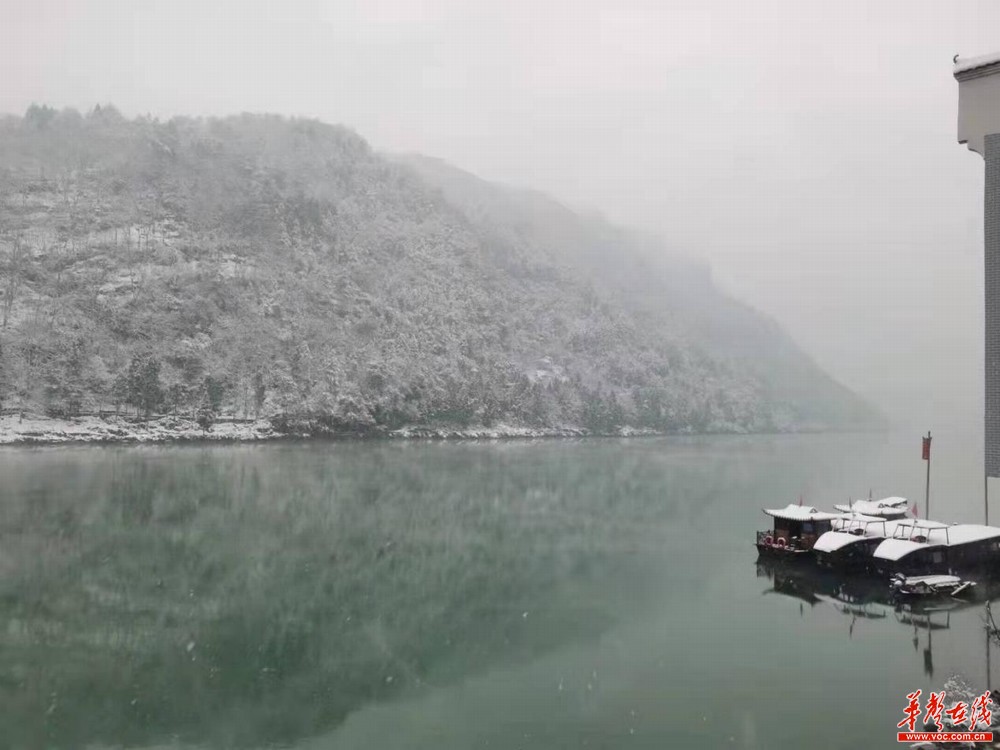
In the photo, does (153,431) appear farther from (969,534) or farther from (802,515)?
(969,534)

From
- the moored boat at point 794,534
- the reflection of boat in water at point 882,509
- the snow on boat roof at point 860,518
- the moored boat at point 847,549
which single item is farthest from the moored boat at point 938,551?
the reflection of boat in water at point 882,509

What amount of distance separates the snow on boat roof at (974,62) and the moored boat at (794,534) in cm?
3013

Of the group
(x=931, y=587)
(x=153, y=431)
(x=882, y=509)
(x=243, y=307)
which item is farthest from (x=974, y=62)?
(x=243, y=307)

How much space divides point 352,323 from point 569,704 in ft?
470

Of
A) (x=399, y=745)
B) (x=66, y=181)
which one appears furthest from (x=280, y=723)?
(x=66, y=181)

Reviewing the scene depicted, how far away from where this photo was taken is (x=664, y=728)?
816 inches

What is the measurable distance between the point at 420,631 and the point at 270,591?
28.4ft

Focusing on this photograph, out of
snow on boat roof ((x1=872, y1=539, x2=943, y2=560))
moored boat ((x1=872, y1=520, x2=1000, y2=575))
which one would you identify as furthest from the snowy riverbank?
moored boat ((x1=872, y1=520, x2=1000, y2=575))

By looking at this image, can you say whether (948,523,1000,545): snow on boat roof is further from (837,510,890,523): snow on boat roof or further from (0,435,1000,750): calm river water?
(0,435,1000,750): calm river water

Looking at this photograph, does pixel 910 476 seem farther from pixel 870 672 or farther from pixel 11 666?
pixel 11 666

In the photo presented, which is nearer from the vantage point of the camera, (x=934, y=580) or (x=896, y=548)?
(x=934, y=580)

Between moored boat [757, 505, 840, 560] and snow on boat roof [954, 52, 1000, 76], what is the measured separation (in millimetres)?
30131

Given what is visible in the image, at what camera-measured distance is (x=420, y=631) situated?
29969mm

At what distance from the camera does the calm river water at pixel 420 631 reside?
827 inches
